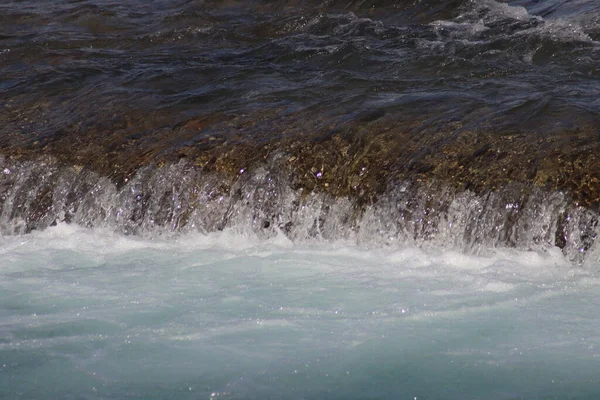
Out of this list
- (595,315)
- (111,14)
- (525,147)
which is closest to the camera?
(595,315)

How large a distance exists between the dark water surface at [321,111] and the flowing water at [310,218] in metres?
0.03

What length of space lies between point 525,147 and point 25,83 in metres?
5.80

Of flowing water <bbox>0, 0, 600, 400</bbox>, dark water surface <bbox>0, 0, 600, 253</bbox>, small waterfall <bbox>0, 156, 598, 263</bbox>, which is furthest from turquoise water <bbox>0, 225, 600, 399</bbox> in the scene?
dark water surface <bbox>0, 0, 600, 253</bbox>

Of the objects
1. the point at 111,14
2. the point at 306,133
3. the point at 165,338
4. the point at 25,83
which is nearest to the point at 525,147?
the point at 306,133

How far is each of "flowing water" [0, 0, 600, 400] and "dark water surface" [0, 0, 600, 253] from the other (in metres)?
0.03

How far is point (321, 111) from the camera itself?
29.6ft

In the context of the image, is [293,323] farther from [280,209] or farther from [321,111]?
[321,111]

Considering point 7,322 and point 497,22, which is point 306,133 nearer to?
point 7,322

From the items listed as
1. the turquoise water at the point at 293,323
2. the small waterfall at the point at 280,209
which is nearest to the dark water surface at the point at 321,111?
the small waterfall at the point at 280,209

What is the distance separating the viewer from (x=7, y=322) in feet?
21.5

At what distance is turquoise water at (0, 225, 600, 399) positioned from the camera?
5656 mm

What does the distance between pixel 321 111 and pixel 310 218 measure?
1590 mm

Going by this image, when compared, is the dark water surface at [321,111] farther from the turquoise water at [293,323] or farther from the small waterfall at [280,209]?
the turquoise water at [293,323]

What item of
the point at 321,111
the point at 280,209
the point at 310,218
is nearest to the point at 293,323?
the point at 310,218
